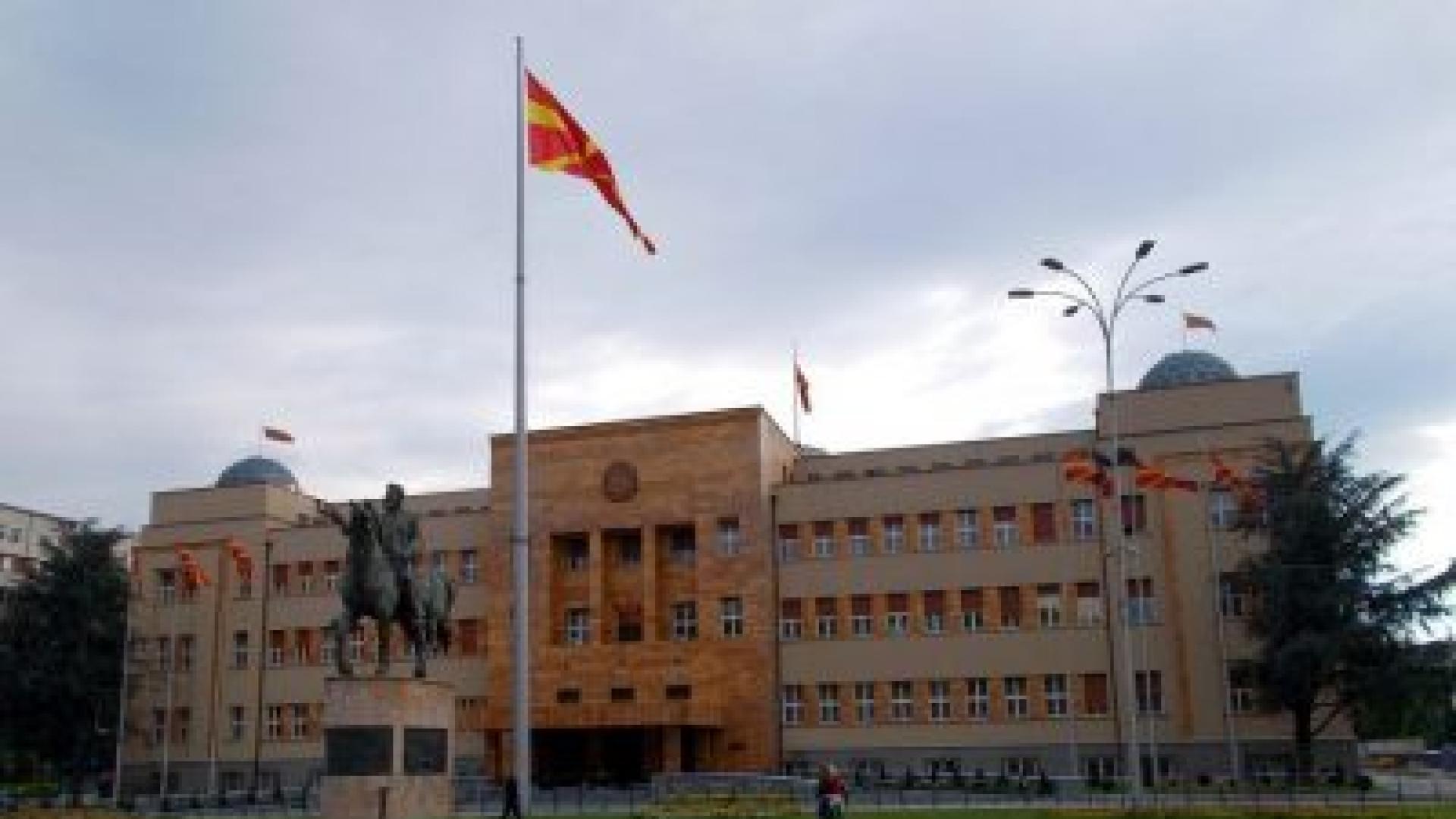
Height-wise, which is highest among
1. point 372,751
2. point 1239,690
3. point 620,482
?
point 620,482

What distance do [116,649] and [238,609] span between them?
6039 millimetres

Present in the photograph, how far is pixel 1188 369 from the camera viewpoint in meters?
62.8

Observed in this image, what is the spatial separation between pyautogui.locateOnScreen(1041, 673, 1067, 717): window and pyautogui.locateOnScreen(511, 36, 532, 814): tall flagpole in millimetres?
33453

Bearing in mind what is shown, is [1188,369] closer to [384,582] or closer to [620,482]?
[620,482]

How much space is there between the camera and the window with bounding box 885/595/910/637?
60.1 meters

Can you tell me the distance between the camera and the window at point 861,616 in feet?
199

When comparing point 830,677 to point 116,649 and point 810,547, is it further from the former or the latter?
point 116,649

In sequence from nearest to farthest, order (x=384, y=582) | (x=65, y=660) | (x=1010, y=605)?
(x=384, y=582), (x=1010, y=605), (x=65, y=660)

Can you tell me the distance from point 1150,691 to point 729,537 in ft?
59.6

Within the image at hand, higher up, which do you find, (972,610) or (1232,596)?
(1232,596)

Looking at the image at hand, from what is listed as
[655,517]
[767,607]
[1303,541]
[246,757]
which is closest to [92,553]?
[246,757]

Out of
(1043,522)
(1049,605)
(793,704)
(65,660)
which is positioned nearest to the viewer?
(1049,605)

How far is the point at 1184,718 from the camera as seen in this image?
54844mm

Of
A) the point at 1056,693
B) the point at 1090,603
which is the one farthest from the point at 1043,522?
the point at 1056,693
